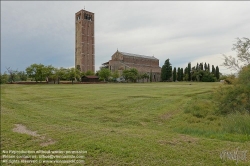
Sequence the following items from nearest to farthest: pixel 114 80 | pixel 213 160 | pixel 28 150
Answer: pixel 213 160 < pixel 28 150 < pixel 114 80

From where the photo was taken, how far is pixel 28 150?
18.5ft

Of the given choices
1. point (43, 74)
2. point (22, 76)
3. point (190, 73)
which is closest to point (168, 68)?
point (190, 73)

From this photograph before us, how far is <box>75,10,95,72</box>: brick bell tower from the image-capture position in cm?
8356

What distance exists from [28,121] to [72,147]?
15.3 ft

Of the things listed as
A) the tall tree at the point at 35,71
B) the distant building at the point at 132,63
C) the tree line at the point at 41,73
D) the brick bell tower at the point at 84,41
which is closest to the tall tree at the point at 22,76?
the tree line at the point at 41,73

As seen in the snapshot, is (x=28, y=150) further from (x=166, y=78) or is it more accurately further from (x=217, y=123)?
(x=166, y=78)

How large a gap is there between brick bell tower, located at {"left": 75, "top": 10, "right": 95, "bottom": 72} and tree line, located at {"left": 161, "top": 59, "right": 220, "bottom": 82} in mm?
32332

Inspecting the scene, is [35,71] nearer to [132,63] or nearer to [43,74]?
[43,74]

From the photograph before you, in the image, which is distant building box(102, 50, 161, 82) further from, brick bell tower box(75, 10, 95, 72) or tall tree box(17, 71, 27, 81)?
tall tree box(17, 71, 27, 81)

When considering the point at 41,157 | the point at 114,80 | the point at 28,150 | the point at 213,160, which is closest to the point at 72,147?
the point at 41,157

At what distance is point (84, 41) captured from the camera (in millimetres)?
84938

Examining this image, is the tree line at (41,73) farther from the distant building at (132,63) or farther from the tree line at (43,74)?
the distant building at (132,63)

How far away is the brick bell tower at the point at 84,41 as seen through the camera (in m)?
83.6

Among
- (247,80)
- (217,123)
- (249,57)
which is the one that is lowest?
(217,123)
